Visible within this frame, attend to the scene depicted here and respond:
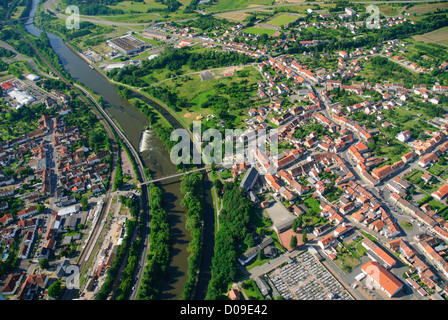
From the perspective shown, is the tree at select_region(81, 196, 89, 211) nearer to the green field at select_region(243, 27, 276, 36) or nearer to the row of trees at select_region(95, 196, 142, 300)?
the row of trees at select_region(95, 196, 142, 300)

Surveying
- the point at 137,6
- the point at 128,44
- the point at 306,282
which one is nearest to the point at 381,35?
the point at 128,44

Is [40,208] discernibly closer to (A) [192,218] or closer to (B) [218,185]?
(A) [192,218]

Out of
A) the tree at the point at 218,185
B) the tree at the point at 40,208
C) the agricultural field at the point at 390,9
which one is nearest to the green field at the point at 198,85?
the tree at the point at 218,185

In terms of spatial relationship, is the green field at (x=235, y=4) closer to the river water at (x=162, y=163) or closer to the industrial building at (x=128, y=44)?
the industrial building at (x=128, y=44)

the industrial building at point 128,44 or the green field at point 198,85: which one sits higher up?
the industrial building at point 128,44

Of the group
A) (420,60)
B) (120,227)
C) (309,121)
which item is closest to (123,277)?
(120,227)

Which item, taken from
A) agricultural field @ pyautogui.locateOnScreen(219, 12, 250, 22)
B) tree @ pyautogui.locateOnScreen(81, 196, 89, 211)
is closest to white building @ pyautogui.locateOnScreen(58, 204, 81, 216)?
tree @ pyautogui.locateOnScreen(81, 196, 89, 211)
